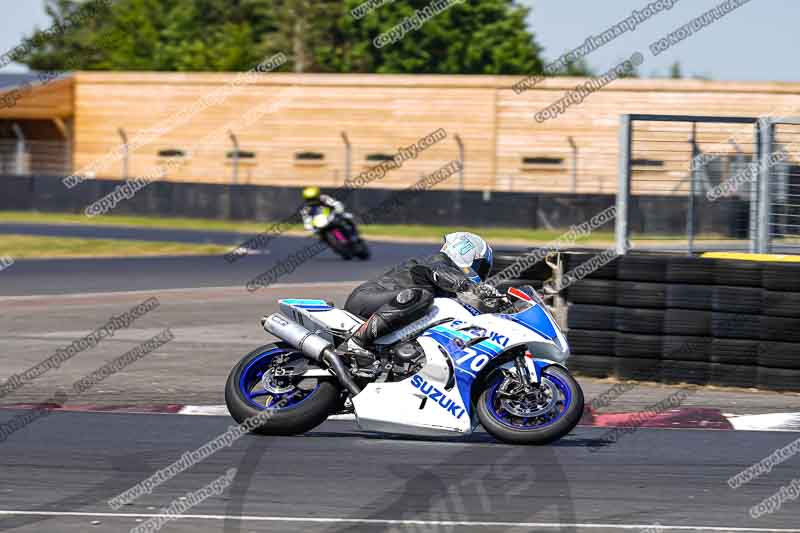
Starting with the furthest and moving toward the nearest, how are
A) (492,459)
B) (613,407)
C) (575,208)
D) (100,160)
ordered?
(100,160), (575,208), (613,407), (492,459)

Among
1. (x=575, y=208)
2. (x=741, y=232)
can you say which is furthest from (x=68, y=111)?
(x=741, y=232)

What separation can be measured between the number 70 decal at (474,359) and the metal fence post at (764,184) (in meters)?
4.40

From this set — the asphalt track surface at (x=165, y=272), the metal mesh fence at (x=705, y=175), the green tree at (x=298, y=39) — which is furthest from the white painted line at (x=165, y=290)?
the green tree at (x=298, y=39)

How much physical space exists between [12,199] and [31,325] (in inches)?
1049

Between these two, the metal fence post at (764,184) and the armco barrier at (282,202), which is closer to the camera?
the metal fence post at (764,184)

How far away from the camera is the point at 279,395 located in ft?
29.2

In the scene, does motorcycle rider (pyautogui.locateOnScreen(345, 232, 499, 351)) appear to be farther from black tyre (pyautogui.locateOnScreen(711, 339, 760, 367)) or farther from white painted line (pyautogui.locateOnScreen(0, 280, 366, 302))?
white painted line (pyautogui.locateOnScreen(0, 280, 366, 302))

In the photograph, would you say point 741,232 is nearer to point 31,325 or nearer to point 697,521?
point 697,521

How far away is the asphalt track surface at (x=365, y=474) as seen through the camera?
6723mm

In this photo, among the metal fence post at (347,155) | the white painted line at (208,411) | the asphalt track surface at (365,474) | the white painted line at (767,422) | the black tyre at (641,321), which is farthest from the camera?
the metal fence post at (347,155)

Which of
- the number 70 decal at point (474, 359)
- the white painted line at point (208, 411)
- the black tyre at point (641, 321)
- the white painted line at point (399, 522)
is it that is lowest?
the white painted line at point (208, 411)

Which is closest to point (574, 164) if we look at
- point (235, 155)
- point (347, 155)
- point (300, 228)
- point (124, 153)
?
point (347, 155)

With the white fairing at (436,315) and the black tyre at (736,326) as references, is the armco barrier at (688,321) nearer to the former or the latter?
the black tyre at (736,326)

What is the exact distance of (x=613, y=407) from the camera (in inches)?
414
